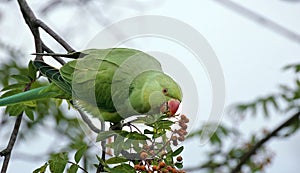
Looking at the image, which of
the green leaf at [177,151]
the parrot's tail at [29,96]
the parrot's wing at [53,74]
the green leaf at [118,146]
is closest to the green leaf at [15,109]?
the parrot's tail at [29,96]

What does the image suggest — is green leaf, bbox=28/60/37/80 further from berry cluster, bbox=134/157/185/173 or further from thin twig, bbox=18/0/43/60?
berry cluster, bbox=134/157/185/173

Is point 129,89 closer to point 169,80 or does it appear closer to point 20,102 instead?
point 169,80

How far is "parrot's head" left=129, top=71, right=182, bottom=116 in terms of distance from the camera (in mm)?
1219

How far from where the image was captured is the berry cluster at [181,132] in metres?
1.18

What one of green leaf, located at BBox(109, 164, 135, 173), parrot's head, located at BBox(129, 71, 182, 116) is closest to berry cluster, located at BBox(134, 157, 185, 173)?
green leaf, located at BBox(109, 164, 135, 173)

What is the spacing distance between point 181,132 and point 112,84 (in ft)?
0.89

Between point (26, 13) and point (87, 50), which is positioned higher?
point (26, 13)

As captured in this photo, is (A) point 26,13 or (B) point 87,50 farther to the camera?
(A) point 26,13

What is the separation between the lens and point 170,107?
1.20 m

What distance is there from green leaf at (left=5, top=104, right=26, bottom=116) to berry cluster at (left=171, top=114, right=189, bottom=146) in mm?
532

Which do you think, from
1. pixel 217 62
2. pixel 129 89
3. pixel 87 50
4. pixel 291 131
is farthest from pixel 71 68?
pixel 291 131

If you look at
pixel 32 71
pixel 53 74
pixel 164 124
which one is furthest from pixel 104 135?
pixel 32 71

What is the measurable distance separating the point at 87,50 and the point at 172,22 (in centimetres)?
26

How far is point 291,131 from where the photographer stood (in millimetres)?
2463
